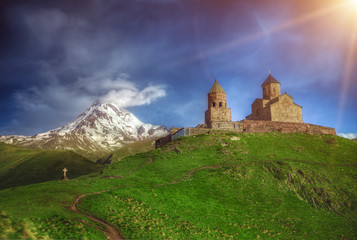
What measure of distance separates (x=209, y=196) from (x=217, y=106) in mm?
43715

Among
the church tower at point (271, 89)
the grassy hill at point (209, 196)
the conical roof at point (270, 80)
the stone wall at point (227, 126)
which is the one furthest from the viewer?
the conical roof at point (270, 80)

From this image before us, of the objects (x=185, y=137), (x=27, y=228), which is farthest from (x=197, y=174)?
(x=27, y=228)

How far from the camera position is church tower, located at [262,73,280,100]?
283 feet

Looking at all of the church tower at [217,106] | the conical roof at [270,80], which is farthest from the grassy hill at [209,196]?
the conical roof at [270,80]

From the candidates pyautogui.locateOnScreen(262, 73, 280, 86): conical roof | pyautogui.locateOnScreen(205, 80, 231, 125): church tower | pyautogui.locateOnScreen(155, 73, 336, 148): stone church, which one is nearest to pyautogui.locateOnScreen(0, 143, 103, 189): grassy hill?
pyautogui.locateOnScreen(155, 73, 336, 148): stone church

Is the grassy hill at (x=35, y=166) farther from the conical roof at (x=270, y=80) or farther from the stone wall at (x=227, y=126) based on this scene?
the conical roof at (x=270, y=80)

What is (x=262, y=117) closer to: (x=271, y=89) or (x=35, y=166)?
(x=271, y=89)

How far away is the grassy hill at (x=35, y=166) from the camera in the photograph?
3546 inches

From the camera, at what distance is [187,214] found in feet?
99.6

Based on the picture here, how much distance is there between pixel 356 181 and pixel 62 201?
4757 cm

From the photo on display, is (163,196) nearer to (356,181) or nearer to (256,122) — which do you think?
(356,181)

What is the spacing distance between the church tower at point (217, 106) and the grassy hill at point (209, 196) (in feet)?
39.7

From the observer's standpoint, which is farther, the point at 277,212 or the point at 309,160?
the point at 309,160

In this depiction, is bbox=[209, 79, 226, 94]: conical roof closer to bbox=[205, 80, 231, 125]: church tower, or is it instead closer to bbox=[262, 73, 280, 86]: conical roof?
bbox=[205, 80, 231, 125]: church tower
